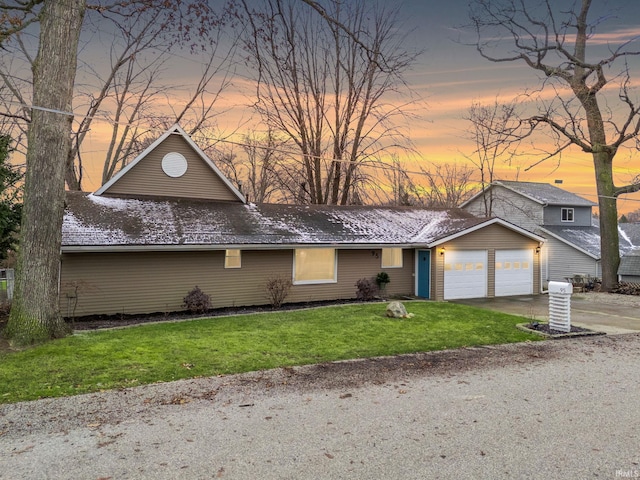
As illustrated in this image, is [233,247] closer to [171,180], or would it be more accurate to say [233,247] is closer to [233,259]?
[233,259]

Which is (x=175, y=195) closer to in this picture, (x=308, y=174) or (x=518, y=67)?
(x=308, y=174)

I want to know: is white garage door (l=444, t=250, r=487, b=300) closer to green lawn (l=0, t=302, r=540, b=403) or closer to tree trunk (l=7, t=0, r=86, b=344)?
green lawn (l=0, t=302, r=540, b=403)

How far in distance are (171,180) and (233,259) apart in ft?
14.3

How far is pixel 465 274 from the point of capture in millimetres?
17953

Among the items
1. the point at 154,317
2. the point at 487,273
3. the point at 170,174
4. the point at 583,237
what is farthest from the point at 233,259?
the point at 583,237

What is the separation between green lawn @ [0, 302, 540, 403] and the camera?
22.4ft

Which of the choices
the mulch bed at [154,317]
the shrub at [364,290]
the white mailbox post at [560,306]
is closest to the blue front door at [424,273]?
the shrub at [364,290]

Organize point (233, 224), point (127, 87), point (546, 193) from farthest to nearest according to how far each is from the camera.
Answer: point (546, 193) < point (127, 87) < point (233, 224)

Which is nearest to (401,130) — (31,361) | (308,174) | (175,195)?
(308,174)

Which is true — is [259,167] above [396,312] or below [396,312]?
above

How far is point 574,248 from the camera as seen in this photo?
2652 centimetres

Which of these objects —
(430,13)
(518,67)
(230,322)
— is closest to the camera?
(230,322)

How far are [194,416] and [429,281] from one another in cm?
1352

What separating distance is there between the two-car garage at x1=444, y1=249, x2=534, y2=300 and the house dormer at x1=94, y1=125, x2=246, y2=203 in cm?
998
